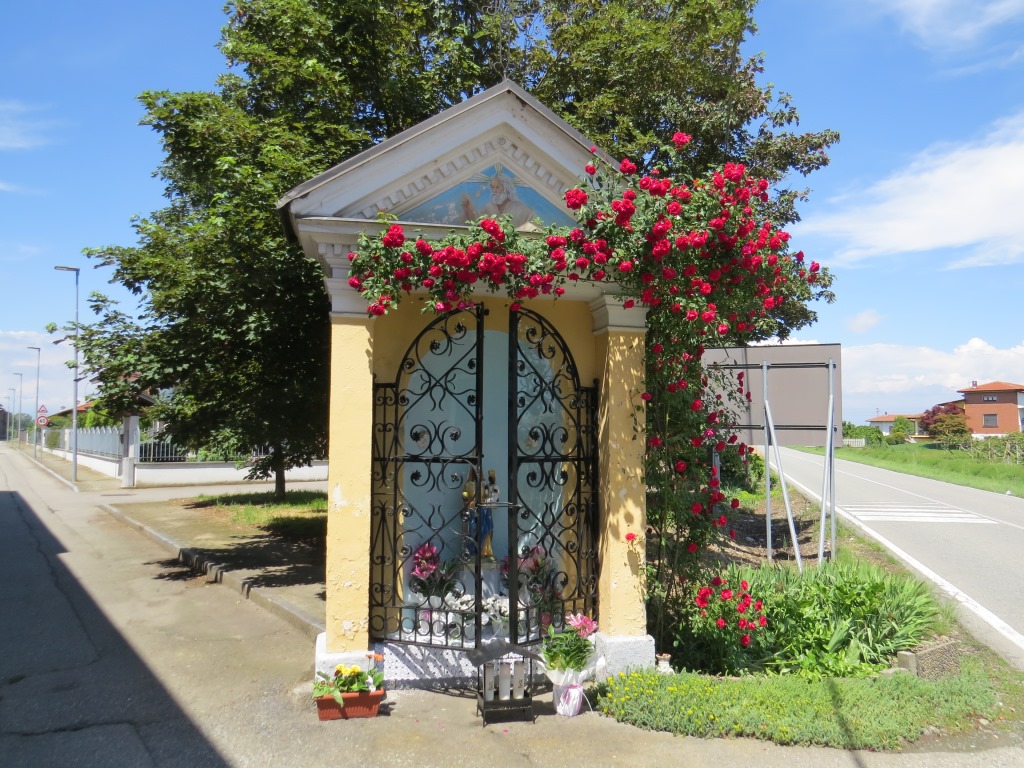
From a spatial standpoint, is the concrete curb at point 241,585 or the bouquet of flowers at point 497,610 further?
the concrete curb at point 241,585

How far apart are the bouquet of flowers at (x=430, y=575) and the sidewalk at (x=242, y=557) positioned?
204cm

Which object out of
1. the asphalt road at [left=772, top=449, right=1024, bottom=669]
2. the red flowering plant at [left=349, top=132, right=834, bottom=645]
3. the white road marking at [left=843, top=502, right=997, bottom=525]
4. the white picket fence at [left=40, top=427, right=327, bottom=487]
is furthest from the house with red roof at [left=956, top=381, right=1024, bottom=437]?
the red flowering plant at [left=349, top=132, right=834, bottom=645]

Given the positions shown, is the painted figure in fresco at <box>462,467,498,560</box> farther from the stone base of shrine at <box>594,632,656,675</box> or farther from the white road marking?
the white road marking

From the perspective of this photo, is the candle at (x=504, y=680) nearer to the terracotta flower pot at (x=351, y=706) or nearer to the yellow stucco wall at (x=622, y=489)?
the terracotta flower pot at (x=351, y=706)

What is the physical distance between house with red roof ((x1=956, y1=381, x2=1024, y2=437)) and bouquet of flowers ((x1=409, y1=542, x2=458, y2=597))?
7706 cm

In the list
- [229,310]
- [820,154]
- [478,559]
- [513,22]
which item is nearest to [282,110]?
[229,310]

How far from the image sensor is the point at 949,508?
59.4 feet

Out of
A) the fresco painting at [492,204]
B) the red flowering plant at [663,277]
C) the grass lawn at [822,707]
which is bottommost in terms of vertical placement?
the grass lawn at [822,707]

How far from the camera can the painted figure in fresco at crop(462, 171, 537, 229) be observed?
5477 millimetres

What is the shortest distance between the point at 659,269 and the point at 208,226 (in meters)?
5.29

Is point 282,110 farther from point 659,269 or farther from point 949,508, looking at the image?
point 949,508

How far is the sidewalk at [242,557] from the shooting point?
8250 mm

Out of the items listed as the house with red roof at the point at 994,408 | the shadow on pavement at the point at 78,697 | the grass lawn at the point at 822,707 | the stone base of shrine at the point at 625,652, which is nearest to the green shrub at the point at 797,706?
the grass lawn at the point at 822,707

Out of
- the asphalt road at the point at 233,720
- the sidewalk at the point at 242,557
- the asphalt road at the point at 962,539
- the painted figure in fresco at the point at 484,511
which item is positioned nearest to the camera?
the asphalt road at the point at 233,720
